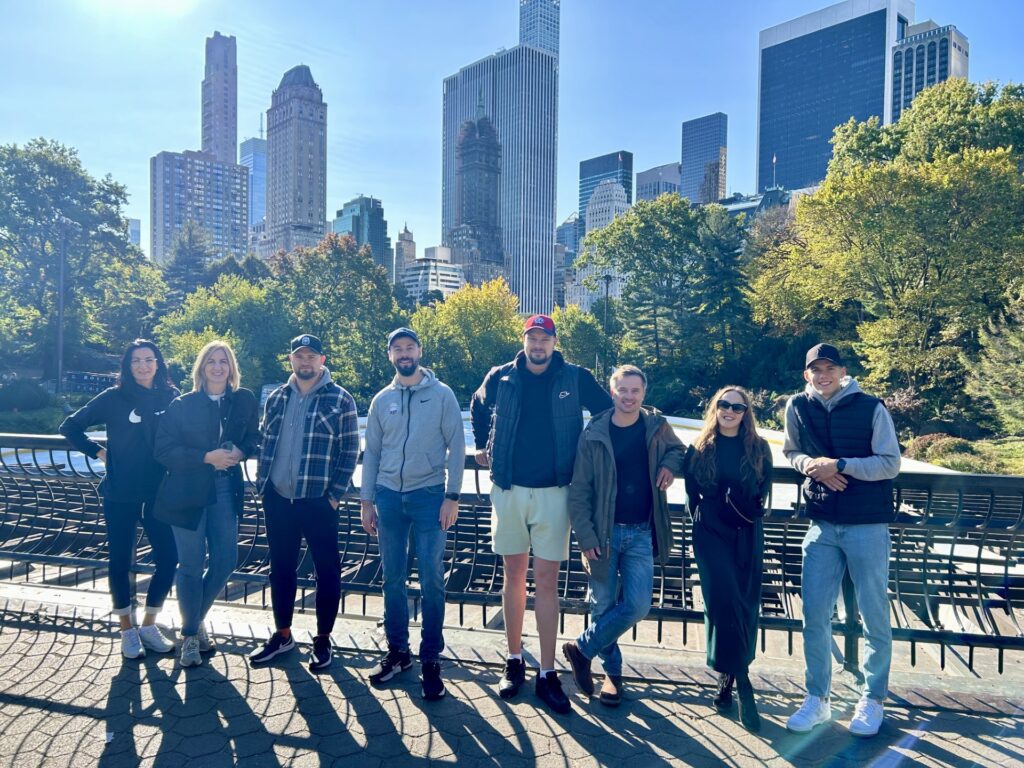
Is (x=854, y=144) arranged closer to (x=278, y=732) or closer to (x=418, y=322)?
(x=418, y=322)

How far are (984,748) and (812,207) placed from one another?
2725 cm

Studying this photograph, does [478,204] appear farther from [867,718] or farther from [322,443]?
[867,718]

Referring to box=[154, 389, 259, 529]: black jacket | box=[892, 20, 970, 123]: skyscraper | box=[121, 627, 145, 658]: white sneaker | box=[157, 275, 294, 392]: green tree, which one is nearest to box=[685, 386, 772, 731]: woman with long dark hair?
box=[154, 389, 259, 529]: black jacket

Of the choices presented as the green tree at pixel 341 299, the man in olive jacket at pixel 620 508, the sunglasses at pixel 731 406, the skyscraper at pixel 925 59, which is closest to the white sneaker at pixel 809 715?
the man in olive jacket at pixel 620 508

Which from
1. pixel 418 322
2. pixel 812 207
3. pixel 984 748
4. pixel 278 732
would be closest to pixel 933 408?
pixel 812 207

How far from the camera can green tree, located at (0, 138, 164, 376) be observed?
38875 mm

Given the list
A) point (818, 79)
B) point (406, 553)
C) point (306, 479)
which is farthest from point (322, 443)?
point (818, 79)

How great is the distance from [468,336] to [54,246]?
84.2 ft

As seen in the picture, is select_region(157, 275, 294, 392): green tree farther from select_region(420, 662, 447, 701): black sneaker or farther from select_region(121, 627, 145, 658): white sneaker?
select_region(420, 662, 447, 701): black sneaker

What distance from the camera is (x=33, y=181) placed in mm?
40625

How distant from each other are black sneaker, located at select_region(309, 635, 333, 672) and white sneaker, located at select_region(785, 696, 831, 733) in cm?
251

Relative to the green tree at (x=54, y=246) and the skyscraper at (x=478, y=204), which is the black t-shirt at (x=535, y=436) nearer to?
the green tree at (x=54, y=246)

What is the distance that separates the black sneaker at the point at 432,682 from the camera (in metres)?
3.63

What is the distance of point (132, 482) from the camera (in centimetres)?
420
